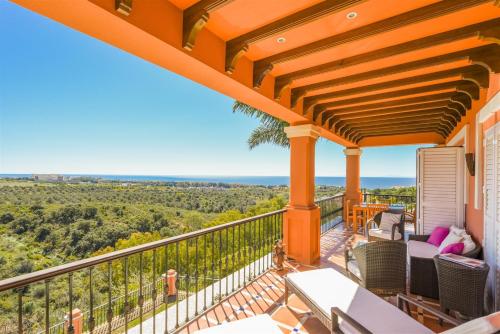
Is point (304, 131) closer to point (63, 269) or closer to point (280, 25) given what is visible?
point (280, 25)

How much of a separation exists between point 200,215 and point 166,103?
12.5 m

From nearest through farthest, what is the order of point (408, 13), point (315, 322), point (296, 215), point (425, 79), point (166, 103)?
1. point (408, 13)
2. point (315, 322)
3. point (425, 79)
4. point (296, 215)
5. point (166, 103)

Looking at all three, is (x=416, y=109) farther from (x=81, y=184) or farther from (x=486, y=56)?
(x=81, y=184)

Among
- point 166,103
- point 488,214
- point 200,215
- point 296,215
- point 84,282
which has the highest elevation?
point 166,103

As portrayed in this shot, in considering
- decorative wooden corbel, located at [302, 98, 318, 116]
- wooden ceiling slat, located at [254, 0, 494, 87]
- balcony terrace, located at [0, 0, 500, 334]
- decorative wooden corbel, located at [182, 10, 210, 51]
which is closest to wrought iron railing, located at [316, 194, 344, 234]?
balcony terrace, located at [0, 0, 500, 334]

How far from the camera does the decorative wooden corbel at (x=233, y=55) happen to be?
2.19m

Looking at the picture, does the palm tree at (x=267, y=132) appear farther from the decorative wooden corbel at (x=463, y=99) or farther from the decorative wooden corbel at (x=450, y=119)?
the decorative wooden corbel at (x=463, y=99)

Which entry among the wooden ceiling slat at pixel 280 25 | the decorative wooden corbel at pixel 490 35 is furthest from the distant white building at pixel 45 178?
the decorative wooden corbel at pixel 490 35

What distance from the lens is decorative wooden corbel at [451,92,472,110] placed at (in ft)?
11.3

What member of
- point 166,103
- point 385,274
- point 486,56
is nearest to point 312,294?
point 385,274

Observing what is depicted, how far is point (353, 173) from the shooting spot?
772cm

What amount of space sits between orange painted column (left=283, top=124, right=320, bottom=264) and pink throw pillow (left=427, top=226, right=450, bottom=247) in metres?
1.69

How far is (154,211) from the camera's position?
19.6 m

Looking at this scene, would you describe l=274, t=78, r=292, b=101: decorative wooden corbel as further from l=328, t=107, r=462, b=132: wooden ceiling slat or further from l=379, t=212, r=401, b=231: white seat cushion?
l=379, t=212, r=401, b=231: white seat cushion
